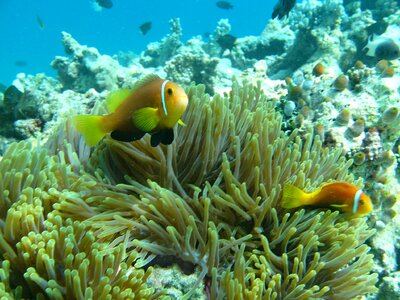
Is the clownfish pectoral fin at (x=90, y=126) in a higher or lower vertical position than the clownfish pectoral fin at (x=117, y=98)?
lower

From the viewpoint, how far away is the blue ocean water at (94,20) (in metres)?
75.8

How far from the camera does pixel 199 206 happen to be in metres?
2.26

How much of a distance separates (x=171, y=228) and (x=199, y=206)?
0.32 m

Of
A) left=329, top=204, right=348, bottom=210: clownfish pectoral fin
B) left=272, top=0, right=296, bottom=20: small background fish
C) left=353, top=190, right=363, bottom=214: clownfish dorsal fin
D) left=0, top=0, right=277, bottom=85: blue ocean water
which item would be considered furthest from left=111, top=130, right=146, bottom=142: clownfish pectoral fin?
left=0, top=0, right=277, bottom=85: blue ocean water

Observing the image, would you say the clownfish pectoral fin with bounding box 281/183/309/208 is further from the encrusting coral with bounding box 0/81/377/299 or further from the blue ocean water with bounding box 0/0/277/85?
the blue ocean water with bounding box 0/0/277/85

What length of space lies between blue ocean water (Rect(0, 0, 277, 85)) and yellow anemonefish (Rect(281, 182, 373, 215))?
238 ft

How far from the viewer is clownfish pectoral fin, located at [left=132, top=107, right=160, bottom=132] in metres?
1.91

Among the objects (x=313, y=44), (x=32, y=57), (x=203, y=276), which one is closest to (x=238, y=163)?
(x=203, y=276)

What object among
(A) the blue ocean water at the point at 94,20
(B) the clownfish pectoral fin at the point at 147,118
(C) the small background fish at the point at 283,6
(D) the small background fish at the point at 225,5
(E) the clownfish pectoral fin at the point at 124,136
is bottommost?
(E) the clownfish pectoral fin at the point at 124,136

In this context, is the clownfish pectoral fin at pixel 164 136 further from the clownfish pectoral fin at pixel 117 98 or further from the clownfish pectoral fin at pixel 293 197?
the clownfish pectoral fin at pixel 293 197

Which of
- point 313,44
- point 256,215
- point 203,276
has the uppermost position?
point 313,44

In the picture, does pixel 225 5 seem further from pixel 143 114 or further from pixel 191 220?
pixel 191 220

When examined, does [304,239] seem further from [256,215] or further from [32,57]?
[32,57]

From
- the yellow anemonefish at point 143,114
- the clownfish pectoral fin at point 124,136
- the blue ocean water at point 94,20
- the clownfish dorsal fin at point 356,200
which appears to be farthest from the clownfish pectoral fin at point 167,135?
the blue ocean water at point 94,20
